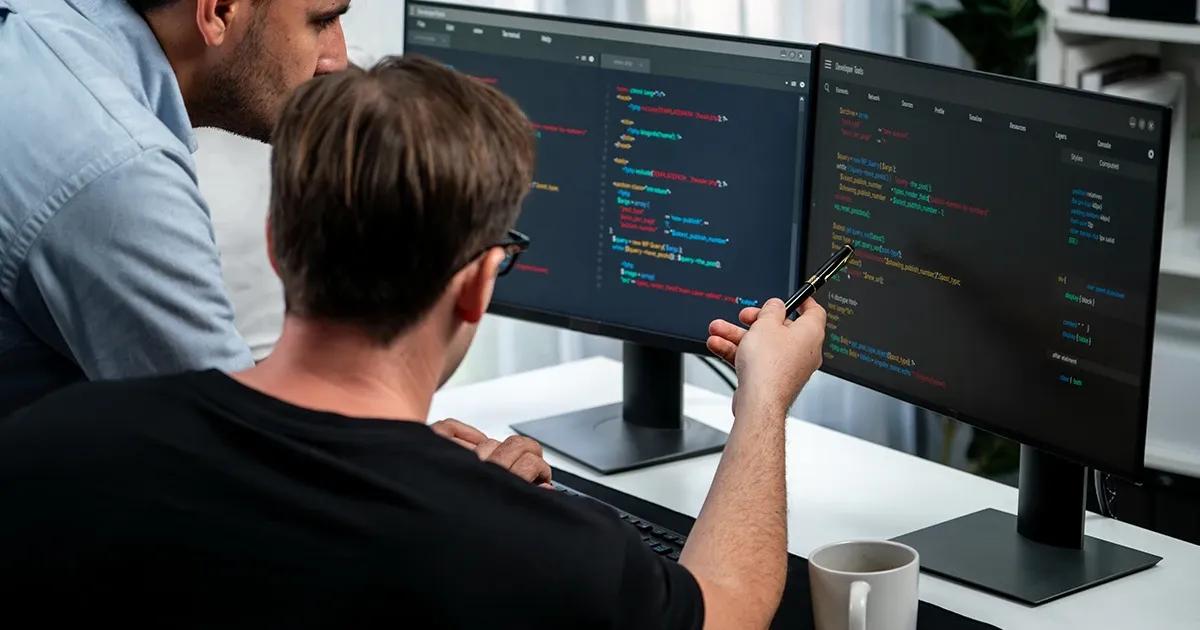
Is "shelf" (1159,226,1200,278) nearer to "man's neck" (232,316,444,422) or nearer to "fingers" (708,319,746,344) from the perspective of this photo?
"fingers" (708,319,746,344)

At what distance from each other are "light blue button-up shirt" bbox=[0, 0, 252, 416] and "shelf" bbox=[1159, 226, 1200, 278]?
1.74 meters

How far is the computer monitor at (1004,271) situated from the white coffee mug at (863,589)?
18cm

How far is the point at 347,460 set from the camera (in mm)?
977

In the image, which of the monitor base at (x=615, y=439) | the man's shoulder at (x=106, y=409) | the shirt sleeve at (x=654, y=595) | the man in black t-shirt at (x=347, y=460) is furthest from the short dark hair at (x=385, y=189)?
the monitor base at (x=615, y=439)

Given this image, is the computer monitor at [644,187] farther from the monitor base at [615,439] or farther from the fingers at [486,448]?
the fingers at [486,448]

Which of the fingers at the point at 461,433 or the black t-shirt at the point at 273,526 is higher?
the black t-shirt at the point at 273,526

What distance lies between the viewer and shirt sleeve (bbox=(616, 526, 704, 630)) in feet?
3.33

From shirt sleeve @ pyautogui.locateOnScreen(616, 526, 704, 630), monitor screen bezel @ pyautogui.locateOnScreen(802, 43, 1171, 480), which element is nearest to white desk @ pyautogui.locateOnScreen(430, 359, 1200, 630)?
monitor screen bezel @ pyautogui.locateOnScreen(802, 43, 1171, 480)

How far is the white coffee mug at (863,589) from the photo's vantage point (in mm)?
1278

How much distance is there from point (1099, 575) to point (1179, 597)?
74mm

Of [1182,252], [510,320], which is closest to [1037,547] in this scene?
[1182,252]

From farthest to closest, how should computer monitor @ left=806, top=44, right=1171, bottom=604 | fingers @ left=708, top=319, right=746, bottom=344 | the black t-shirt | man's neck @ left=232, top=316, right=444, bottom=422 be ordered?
1. fingers @ left=708, top=319, right=746, bottom=344
2. computer monitor @ left=806, top=44, right=1171, bottom=604
3. man's neck @ left=232, top=316, right=444, bottom=422
4. the black t-shirt

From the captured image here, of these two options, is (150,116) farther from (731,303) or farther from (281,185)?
(731,303)

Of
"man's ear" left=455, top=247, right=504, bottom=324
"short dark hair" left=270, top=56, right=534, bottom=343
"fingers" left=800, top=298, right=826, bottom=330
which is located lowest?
"fingers" left=800, top=298, right=826, bottom=330
